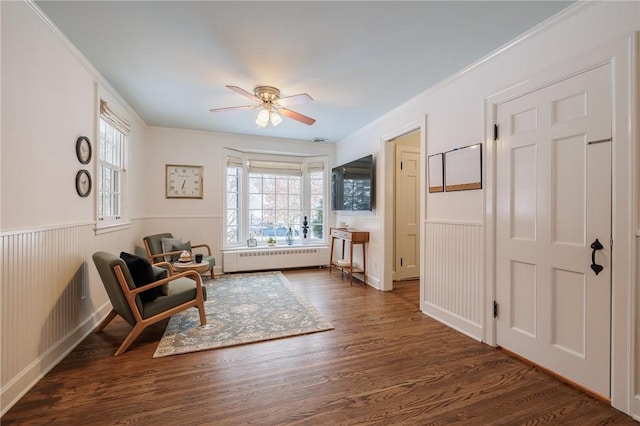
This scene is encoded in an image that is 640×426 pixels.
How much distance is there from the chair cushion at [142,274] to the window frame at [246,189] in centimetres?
263

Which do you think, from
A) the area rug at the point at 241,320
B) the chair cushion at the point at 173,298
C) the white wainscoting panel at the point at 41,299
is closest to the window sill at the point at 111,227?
the white wainscoting panel at the point at 41,299

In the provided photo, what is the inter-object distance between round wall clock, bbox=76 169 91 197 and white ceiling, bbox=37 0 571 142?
3.47ft

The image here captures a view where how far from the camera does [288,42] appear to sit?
2.21 meters

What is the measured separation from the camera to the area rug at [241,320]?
2.46 meters

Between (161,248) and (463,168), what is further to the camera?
(161,248)

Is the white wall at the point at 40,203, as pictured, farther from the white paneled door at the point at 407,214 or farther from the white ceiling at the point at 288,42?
the white paneled door at the point at 407,214

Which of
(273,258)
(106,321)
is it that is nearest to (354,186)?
(273,258)

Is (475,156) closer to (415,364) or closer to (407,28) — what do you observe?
(407,28)

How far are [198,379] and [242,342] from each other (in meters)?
0.54

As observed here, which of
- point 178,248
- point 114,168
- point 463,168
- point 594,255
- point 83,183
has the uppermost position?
point 114,168

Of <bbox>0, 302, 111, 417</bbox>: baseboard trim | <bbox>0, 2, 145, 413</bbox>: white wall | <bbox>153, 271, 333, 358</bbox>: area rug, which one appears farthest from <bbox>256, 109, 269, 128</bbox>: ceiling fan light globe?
<bbox>0, 302, 111, 417</bbox>: baseboard trim

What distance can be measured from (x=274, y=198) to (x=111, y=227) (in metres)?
2.92

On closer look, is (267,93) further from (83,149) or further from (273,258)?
(273,258)

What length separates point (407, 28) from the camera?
80.7 inches
